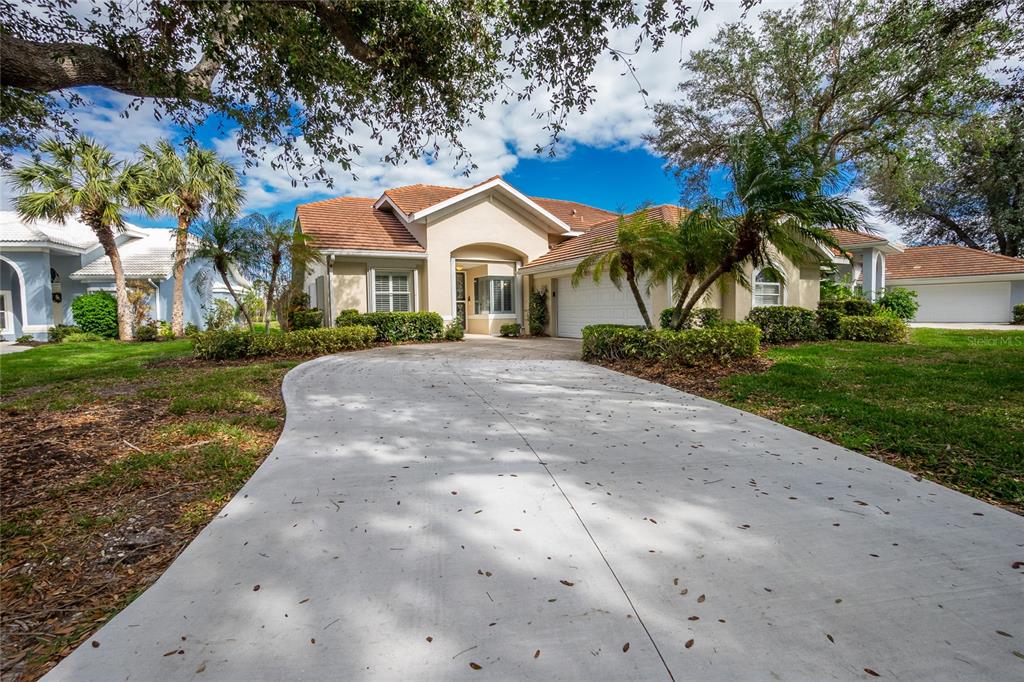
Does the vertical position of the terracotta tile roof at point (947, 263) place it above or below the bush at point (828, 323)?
above

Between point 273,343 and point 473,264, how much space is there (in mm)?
8895

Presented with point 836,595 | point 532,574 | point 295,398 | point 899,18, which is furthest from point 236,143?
point 899,18

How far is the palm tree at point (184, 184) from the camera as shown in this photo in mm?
18156

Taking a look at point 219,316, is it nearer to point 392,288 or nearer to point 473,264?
point 392,288

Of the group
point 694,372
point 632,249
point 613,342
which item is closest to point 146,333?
point 613,342

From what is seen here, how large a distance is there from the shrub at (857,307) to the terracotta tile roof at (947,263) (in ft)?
52.8

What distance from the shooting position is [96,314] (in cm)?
1977

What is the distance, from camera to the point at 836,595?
2469mm

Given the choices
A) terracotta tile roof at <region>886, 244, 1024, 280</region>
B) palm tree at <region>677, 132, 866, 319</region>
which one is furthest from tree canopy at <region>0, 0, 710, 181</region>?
terracotta tile roof at <region>886, 244, 1024, 280</region>

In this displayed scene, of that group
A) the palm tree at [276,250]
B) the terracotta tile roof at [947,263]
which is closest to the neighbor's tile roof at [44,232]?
the palm tree at [276,250]

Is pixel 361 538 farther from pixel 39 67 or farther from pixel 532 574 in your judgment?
pixel 39 67

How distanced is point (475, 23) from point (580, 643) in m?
7.40

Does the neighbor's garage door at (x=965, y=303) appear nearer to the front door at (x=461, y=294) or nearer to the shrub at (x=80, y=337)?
the front door at (x=461, y=294)

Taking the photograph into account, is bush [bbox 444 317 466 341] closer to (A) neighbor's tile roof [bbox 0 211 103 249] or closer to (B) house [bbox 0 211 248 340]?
(B) house [bbox 0 211 248 340]
